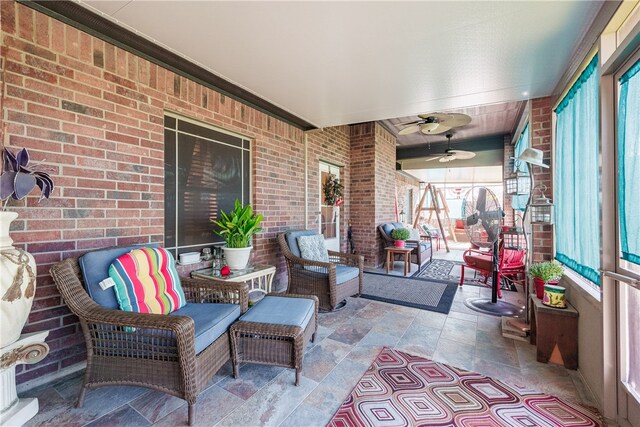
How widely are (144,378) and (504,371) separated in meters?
2.40

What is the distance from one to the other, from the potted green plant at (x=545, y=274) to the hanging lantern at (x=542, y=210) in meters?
0.39

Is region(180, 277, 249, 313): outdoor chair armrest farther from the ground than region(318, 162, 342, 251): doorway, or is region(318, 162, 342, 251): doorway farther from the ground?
region(318, 162, 342, 251): doorway

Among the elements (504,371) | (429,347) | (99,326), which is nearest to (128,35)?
(99,326)

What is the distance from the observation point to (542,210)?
2363 mm

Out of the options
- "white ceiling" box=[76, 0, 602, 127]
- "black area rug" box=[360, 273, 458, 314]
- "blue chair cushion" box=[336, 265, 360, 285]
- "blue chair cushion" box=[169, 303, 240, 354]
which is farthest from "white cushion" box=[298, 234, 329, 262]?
"white ceiling" box=[76, 0, 602, 127]

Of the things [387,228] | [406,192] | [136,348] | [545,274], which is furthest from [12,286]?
[406,192]

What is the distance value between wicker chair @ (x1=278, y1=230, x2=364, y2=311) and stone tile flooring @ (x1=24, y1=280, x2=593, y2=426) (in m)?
0.26

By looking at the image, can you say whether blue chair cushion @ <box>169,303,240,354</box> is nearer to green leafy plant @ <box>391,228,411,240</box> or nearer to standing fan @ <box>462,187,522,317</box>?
standing fan @ <box>462,187,522,317</box>

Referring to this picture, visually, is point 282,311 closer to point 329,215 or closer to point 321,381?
point 321,381

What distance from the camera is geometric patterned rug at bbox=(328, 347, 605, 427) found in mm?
1459

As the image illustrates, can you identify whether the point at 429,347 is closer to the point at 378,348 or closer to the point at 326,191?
the point at 378,348

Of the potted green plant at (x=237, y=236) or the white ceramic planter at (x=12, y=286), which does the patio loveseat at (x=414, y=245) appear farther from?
the white ceramic planter at (x=12, y=286)

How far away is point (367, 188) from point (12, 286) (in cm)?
465

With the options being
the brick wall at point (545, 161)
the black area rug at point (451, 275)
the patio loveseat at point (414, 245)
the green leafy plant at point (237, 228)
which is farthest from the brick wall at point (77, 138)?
the black area rug at point (451, 275)
